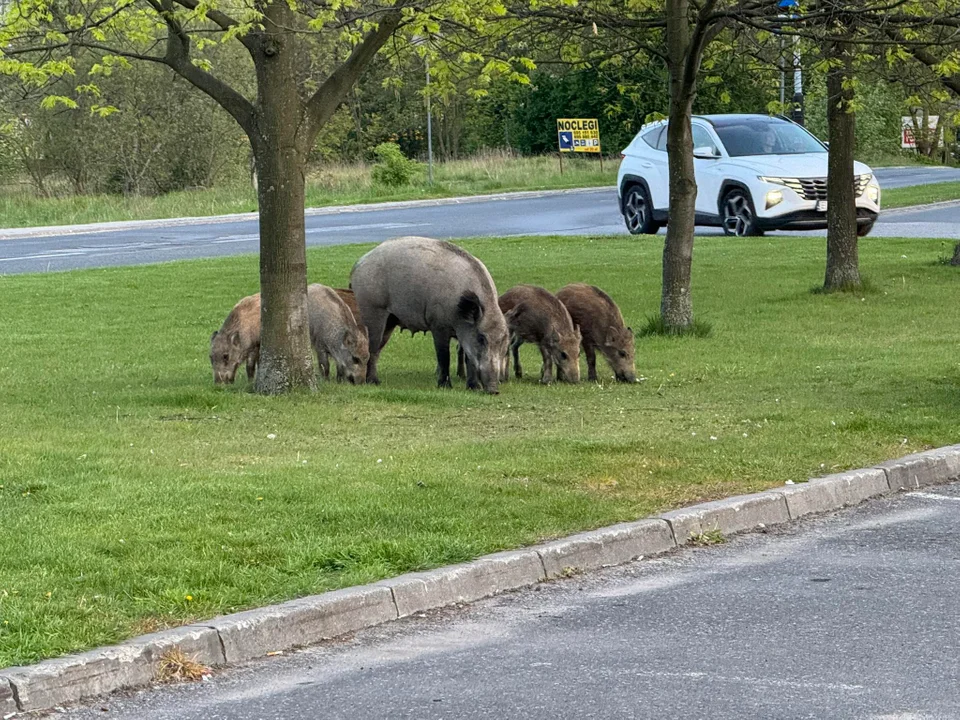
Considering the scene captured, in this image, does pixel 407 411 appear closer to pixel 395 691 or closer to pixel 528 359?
pixel 528 359

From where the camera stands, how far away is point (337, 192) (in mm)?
48906

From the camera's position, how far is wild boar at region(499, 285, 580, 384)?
1457cm

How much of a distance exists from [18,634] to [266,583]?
122 centimetres

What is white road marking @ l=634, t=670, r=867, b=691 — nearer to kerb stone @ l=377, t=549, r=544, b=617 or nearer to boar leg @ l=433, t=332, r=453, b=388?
kerb stone @ l=377, t=549, r=544, b=617

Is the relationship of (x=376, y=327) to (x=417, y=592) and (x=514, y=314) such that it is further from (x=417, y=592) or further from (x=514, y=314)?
(x=417, y=592)

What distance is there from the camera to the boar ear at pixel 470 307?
14.0m

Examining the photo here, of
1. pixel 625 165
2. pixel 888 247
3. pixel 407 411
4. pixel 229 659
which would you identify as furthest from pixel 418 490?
pixel 625 165

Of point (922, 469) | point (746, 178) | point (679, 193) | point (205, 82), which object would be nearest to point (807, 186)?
point (746, 178)

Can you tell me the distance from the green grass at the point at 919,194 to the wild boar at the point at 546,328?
22603 mm

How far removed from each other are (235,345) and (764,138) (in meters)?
16.0

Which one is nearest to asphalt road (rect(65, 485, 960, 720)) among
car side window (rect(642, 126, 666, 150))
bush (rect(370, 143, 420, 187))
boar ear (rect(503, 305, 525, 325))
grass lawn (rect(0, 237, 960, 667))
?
grass lawn (rect(0, 237, 960, 667))

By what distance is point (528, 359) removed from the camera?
17.0 meters

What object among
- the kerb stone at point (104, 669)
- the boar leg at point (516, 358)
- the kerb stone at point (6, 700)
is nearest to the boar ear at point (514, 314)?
the boar leg at point (516, 358)

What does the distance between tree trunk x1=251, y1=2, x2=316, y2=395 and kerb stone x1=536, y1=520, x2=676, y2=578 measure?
5.60 meters
